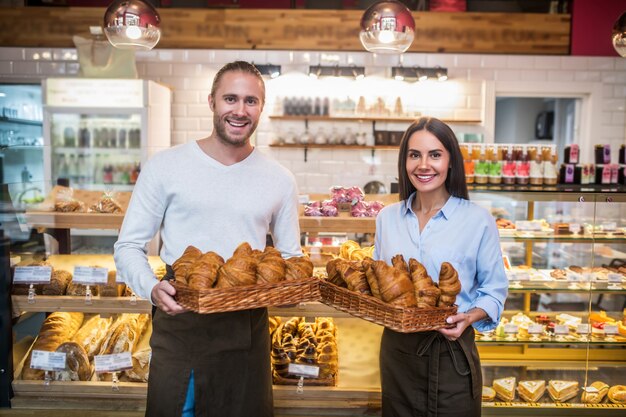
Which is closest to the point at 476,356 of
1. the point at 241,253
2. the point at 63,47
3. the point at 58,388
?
the point at 241,253

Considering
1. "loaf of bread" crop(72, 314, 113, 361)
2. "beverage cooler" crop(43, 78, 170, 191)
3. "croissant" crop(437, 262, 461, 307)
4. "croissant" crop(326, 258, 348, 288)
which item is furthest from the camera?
"beverage cooler" crop(43, 78, 170, 191)

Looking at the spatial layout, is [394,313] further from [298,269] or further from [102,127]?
[102,127]

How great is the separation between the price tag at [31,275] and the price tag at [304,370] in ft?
4.16

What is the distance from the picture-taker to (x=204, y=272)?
5.88ft

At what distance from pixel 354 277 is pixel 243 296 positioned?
40 centimetres

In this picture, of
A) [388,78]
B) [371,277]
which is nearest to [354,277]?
[371,277]

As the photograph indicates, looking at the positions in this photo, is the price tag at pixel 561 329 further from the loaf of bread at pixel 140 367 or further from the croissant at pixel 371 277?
the loaf of bread at pixel 140 367

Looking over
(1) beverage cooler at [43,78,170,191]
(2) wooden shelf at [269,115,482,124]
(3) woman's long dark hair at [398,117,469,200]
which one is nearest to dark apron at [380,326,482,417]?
Answer: (3) woman's long dark hair at [398,117,469,200]

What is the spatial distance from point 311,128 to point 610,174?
11.9 feet

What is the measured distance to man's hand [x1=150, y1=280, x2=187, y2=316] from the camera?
5.85ft

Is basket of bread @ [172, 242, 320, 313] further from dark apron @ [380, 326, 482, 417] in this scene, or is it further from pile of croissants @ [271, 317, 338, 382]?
pile of croissants @ [271, 317, 338, 382]

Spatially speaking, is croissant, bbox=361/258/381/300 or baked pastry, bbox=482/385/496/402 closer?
croissant, bbox=361/258/381/300

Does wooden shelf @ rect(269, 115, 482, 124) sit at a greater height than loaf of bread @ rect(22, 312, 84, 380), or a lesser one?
greater

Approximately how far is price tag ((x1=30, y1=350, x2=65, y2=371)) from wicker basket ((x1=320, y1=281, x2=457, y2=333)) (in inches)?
64.2
